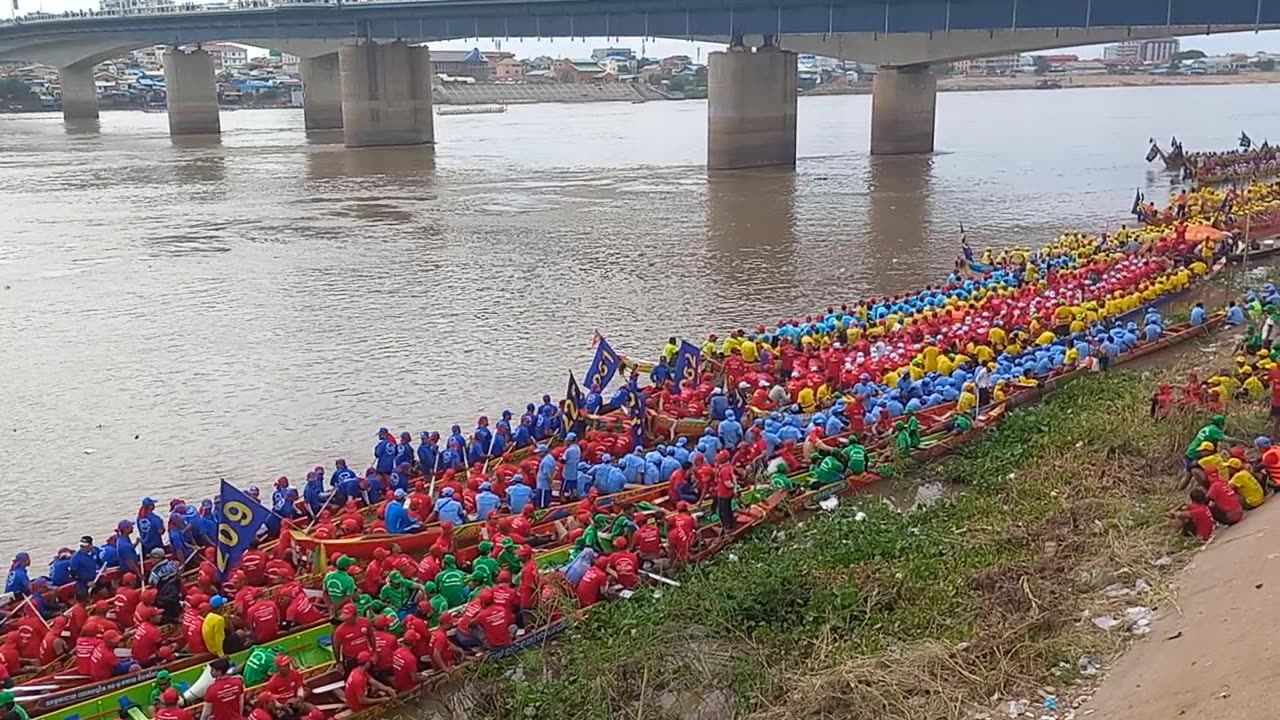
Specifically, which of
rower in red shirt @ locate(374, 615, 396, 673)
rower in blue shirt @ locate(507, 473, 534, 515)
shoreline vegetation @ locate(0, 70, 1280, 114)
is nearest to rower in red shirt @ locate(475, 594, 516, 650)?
rower in red shirt @ locate(374, 615, 396, 673)

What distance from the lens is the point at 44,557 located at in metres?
14.5

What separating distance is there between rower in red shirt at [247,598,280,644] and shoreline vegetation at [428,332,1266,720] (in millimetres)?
1786

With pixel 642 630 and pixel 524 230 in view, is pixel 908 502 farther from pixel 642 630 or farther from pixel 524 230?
pixel 524 230

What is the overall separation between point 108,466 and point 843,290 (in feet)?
58.6

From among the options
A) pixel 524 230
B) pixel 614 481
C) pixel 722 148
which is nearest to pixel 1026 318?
pixel 614 481

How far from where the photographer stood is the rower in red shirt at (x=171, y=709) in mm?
9195

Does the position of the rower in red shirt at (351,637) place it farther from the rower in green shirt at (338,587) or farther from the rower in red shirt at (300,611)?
the rower in red shirt at (300,611)

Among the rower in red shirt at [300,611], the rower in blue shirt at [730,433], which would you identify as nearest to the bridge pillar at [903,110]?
the rower in blue shirt at [730,433]

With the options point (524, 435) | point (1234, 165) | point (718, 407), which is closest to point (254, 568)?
point (524, 435)

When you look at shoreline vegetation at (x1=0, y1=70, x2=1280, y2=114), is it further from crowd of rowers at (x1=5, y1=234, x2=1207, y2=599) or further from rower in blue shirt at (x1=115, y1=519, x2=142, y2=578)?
rower in blue shirt at (x1=115, y1=519, x2=142, y2=578)

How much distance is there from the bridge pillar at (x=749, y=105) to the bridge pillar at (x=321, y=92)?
38.2 meters

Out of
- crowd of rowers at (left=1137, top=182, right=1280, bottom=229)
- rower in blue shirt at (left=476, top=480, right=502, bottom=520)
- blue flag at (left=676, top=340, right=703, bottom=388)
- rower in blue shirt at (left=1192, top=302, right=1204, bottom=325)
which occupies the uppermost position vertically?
crowd of rowers at (left=1137, top=182, right=1280, bottom=229)

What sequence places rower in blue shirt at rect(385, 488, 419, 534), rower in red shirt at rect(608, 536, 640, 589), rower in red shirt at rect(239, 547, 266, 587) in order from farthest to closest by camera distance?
rower in blue shirt at rect(385, 488, 419, 534), rower in red shirt at rect(239, 547, 266, 587), rower in red shirt at rect(608, 536, 640, 589)

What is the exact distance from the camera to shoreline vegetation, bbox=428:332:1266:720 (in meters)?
9.44
